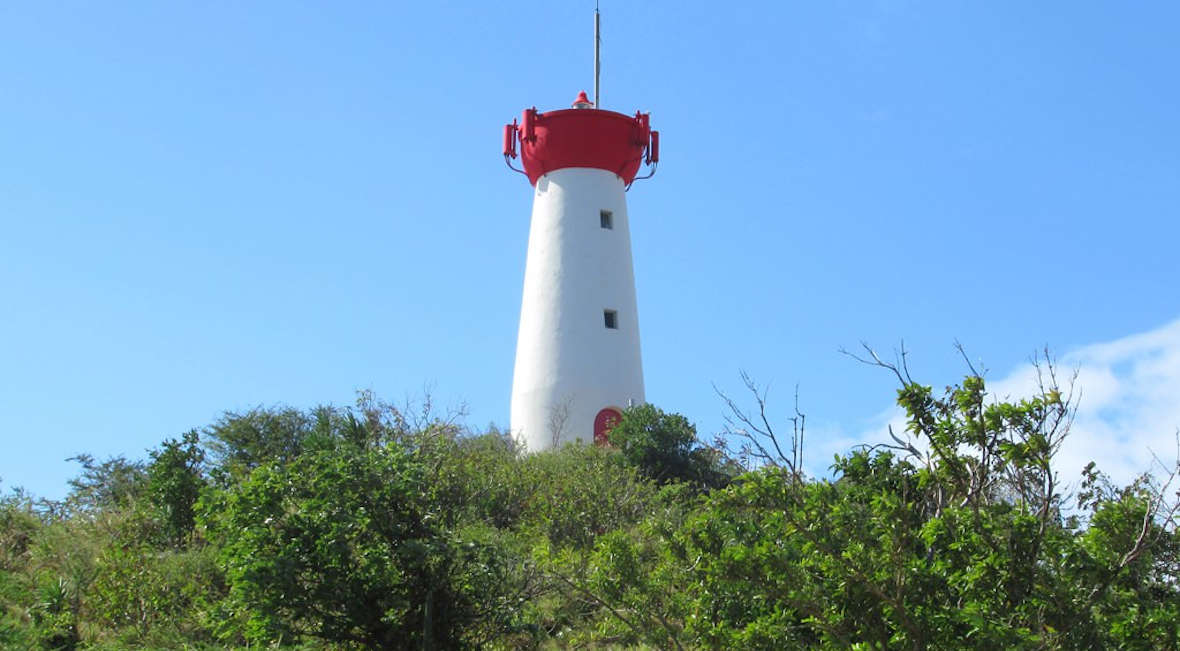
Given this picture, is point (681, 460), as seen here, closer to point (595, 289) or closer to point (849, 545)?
point (595, 289)

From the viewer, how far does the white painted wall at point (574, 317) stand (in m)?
23.7

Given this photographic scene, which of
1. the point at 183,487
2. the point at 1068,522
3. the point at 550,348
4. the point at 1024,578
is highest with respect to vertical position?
the point at 550,348

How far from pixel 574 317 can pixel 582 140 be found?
4.10 metres

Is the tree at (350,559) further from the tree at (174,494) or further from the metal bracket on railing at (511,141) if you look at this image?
the metal bracket on railing at (511,141)

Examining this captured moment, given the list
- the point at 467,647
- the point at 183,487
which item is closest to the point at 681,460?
the point at 183,487

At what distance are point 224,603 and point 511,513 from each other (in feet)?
22.2

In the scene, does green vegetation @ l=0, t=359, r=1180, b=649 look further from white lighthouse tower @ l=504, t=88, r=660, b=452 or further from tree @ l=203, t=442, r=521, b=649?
Answer: white lighthouse tower @ l=504, t=88, r=660, b=452

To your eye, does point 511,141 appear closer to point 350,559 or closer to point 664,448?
point 664,448

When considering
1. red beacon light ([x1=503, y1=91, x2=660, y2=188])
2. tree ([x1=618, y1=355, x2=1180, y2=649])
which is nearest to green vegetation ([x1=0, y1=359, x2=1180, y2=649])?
tree ([x1=618, y1=355, x2=1180, y2=649])

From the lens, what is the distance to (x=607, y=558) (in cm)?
929

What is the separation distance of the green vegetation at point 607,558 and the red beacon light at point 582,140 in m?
10.1

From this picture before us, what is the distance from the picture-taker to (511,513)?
17.0 metres

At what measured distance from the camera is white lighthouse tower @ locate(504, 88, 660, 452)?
23.7m

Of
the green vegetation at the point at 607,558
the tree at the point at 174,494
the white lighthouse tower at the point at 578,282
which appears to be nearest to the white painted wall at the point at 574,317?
the white lighthouse tower at the point at 578,282
